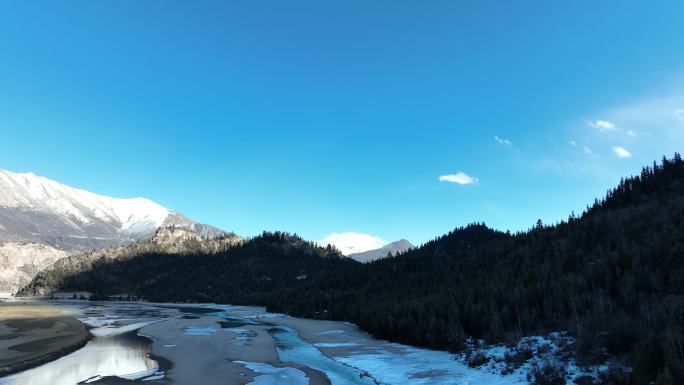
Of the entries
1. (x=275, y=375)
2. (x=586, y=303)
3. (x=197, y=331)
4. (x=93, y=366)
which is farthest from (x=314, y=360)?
(x=197, y=331)

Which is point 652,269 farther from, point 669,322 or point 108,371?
point 108,371

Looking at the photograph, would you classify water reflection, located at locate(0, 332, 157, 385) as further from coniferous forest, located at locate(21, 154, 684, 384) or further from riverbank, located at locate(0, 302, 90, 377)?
coniferous forest, located at locate(21, 154, 684, 384)

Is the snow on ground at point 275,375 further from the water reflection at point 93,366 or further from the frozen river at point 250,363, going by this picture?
the water reflection at point 93,366

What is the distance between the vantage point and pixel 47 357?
34.0 meters

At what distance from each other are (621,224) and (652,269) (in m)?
29.9

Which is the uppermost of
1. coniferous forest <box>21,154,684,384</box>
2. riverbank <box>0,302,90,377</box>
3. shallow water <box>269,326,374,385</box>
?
coniferous forest <box>21,154,684,384</box>

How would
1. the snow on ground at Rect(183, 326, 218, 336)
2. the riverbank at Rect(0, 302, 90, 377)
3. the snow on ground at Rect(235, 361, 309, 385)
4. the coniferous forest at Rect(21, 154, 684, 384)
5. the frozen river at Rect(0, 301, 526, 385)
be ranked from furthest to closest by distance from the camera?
the snow on ground at Rect(183, 326, 218, 336), the riverbank at Rect(0, 302, 90, 377), the snow on ground at Rect(235, 361, 309, 385), the frozen river at Rect(0, 301, 526, 385), the coniferous forest at Rect(21, 154, 684, 384)

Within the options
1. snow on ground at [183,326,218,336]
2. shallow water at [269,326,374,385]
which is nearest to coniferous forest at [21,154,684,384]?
shallow water at [269,326,374,385]

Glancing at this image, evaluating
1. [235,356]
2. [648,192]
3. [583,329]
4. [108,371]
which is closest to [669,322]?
[583,329]

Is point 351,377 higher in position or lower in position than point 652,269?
lower

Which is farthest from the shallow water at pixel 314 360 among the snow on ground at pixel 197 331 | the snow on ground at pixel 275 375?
the snow on ground at pixel 197 331

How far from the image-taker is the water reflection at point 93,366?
87.8 feet

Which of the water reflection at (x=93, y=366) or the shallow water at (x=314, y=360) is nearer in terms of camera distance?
the water reflection at (x=93, y=366)

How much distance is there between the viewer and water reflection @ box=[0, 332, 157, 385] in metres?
26.8
